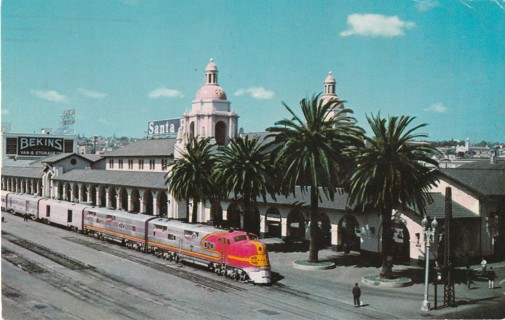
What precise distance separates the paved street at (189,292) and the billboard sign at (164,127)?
71874 mm

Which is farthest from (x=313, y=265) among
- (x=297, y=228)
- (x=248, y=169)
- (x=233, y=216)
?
(x=233, y=216)

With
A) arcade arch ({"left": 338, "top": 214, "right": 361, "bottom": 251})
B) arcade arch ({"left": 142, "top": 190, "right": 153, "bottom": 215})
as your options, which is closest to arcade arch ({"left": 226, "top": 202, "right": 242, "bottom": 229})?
arcade arch ({"left": 338, "top": 214, "right": 361, "bottom": 251})

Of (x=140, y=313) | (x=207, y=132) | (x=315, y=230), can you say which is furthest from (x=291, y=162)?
(x=207, y=132)

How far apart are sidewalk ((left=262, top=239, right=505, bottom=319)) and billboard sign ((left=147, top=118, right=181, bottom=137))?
2937 inches

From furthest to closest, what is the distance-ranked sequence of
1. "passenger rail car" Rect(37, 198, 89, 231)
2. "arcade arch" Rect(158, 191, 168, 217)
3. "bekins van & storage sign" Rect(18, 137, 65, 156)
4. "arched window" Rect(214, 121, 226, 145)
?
"arcade arch" Rect(158, 191, 168, 217) < "arched window" Rect(214, 121, 226, 145) < "bekins van & storage sign" Rect(18, 137, 65, 156) < "passenger rail car" Rect(37, 198, 89, 231)

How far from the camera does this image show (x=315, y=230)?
4244cm

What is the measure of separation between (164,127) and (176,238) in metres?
80.8

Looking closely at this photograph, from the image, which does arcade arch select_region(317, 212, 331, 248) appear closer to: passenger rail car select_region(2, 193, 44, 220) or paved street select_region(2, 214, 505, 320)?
paved street select_region(2, 214, 505, 320)

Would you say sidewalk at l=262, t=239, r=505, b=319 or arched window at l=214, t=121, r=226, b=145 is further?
arched window at l=214, t=121, r=226, b=145

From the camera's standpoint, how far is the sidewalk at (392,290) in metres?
30.5

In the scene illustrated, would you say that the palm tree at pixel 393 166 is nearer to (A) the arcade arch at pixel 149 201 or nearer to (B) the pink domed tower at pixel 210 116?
(B) the pink domed tower at pixel 210 116

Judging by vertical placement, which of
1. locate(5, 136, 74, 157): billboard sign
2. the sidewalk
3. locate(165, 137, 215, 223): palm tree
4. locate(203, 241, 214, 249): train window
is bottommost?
the sidewalk

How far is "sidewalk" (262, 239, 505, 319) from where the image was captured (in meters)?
30.5

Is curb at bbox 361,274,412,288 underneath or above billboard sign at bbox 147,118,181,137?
underneath
